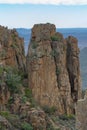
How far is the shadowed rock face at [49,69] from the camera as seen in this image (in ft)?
142

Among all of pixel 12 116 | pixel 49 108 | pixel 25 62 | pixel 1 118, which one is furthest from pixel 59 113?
pixel 1 118

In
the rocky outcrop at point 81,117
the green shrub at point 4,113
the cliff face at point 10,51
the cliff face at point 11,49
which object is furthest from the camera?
the cliff face at point 11,49

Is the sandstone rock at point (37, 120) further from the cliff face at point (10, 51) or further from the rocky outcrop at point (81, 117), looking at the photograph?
the rocky outcrop at point (81, 117)

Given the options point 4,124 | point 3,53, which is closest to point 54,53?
point 3,53

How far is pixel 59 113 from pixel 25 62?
5.51 metres

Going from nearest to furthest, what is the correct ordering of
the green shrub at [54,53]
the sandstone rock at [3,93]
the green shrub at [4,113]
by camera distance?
the green shrub at [4,113]
the sandstone rock at [3,93]
the green shrub at [54,53]

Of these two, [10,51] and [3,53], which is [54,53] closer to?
[10,51]

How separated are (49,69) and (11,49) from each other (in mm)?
3640

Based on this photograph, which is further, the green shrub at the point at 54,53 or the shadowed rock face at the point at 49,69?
the green shrub at the point at 54,53

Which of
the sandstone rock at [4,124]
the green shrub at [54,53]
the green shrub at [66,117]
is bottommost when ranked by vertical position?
the green shrub at [66,117]

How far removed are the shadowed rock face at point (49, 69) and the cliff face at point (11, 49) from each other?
1.33 metres

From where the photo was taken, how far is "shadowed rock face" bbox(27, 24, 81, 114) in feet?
142

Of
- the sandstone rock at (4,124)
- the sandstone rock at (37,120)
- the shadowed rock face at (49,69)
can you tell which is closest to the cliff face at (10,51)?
the shadowed rock face at (49,69)

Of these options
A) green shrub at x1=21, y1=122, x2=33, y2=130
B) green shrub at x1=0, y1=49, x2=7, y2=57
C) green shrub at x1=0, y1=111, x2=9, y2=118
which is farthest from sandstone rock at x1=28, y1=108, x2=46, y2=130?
green shrub at x1=0, y1=49, x2=7, y2=57
